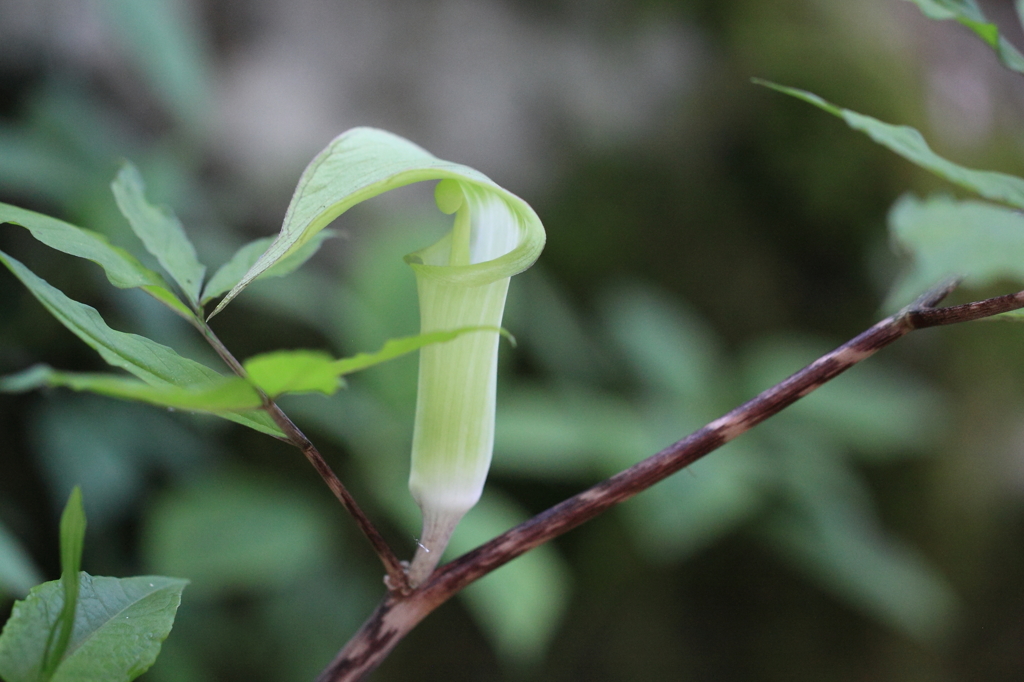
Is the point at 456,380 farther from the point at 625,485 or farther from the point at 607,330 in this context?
the point at 607,330

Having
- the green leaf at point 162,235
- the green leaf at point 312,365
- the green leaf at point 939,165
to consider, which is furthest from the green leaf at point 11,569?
the green leaf at point 939,165

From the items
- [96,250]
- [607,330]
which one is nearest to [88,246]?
[96,250]

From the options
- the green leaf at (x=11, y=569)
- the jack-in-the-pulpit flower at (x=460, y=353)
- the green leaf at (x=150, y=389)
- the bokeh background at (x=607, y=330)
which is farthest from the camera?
the bokeh background at (x=607, y=330)

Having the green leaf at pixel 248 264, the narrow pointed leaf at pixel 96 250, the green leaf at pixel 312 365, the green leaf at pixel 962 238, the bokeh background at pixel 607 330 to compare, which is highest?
the narrow pointed leaf at pixel 96 250

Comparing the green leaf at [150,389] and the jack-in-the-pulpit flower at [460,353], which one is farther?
the jack-in-the-pulpit flower at [460,353]

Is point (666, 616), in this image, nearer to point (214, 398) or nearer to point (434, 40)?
point (434, 40)

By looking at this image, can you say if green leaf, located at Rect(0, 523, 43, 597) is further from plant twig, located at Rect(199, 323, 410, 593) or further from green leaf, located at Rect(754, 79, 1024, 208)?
green leaf, located at Rect(754, 79, 1024, 208)

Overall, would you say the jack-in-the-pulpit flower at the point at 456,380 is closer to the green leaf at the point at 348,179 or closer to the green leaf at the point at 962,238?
the green leaf at the point at 348,179
